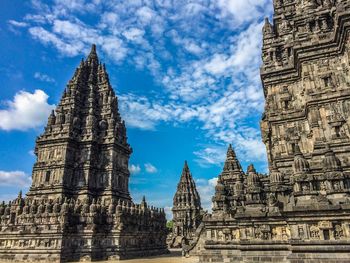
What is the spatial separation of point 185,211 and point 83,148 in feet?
95.0

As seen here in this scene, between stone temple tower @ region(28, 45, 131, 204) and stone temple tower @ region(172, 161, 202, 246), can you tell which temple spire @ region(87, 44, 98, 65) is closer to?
stone temple tower @ region(28, 45, 131, 204)

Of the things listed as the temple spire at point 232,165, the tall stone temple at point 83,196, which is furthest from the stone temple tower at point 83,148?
the temple spire at point 232,165

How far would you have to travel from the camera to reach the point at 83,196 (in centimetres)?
3541

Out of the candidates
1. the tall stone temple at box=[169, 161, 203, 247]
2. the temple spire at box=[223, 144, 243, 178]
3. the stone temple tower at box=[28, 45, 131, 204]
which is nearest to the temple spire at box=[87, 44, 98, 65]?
the stone temple tower at box=[28, 45, 131, 204]

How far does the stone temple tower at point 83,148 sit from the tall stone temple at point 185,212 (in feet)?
72.2

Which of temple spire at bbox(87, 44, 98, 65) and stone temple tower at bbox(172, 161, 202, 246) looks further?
stone temple tower at bbox(172, 161, 202, 246)

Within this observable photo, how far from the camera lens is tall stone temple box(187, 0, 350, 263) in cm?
1341

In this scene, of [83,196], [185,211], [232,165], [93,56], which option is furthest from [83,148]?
[185,211]

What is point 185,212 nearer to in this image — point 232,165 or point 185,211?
point 185,211

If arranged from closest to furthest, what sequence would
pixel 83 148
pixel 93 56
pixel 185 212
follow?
pixel 83 148
pixel 93 56
pixel 185 212

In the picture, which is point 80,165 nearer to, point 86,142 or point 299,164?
point 86,142

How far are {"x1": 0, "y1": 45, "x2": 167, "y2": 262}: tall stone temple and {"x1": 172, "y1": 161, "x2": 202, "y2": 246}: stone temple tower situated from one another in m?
19.1

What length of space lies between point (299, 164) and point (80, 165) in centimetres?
2852

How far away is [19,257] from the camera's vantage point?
1148 inches
